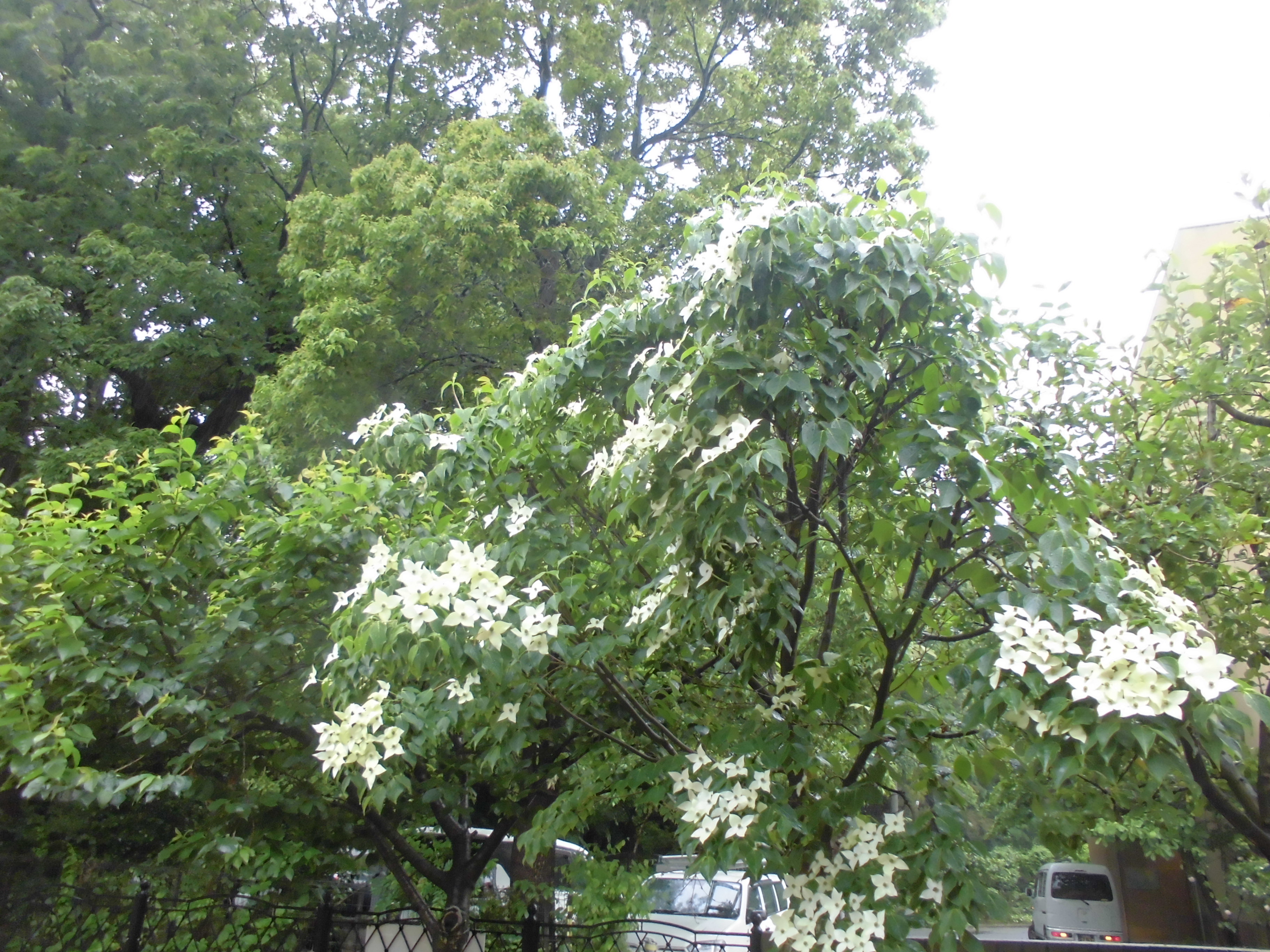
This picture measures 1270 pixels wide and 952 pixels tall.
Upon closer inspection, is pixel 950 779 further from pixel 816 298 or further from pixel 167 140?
pixel 167 140

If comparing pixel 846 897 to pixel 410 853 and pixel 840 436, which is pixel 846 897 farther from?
pixel 410 853

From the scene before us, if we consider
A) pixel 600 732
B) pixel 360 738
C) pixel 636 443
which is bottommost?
pixel 360 738

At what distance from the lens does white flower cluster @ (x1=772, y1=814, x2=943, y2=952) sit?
241 cm

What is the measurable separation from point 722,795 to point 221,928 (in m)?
2.95

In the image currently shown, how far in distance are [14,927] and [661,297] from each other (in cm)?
427

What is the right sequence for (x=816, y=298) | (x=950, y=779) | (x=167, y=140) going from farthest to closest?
(x=167, y=140)
(x=950, y=779)
(x=816, y=298)

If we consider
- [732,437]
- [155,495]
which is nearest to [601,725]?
[732,437]

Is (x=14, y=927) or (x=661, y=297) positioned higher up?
(x=661, y=297)

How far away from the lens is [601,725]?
3725 millimetres

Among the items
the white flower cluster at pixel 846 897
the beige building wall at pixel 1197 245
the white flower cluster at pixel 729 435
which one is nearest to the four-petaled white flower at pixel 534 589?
the white flower cluster at pixel 729 435

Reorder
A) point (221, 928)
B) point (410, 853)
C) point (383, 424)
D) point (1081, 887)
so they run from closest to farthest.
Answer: point (383, 424), point (221, 928), point (410, 853), point (1081, 887)

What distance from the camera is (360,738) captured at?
8.55ft

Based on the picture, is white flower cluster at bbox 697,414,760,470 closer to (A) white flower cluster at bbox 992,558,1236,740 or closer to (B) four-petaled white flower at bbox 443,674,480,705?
(A) white flower cluster at bbox 992,558,1236,740

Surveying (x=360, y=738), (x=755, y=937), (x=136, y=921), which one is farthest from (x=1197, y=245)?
(x=136, y=921)
